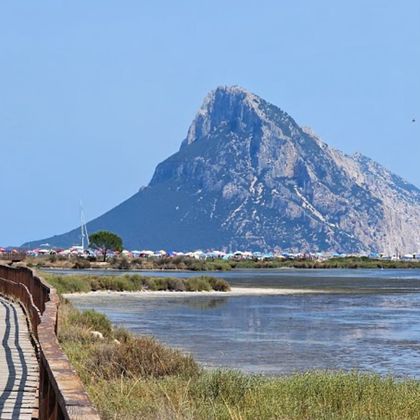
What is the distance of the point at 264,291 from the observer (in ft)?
222

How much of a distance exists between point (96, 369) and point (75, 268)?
4309 inches

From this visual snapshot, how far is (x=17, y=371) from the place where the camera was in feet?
46.2

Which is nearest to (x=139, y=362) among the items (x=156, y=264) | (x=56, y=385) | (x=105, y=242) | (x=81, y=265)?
(x=56, y=385)

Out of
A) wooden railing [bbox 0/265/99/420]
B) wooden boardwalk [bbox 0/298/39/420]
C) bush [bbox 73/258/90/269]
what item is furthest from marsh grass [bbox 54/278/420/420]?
bush [bbox 73/258/90/269]

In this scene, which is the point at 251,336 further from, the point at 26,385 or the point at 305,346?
the point at 26,385

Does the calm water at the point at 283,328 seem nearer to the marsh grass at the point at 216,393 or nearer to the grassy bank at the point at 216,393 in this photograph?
the marsh grass at the point at 216,393

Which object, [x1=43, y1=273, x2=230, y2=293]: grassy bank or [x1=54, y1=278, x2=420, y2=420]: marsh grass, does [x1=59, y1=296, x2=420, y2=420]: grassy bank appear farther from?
[x1=43, y1=273, x2=230, y2=293]: grassy bank

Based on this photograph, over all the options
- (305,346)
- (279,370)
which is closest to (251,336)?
(305,346)

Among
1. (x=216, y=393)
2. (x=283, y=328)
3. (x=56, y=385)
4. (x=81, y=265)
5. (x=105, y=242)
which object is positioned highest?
(x=105, y=242)

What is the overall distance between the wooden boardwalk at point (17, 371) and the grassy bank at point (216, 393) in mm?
856

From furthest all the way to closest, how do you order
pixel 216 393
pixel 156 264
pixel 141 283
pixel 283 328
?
pixel 156 264, pixel 141 283, pixel 283 328, pixel 216 393

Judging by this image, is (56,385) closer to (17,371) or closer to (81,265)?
(17,371)

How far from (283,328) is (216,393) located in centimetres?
2327

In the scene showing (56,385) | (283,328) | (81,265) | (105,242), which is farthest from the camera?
(105,242)
